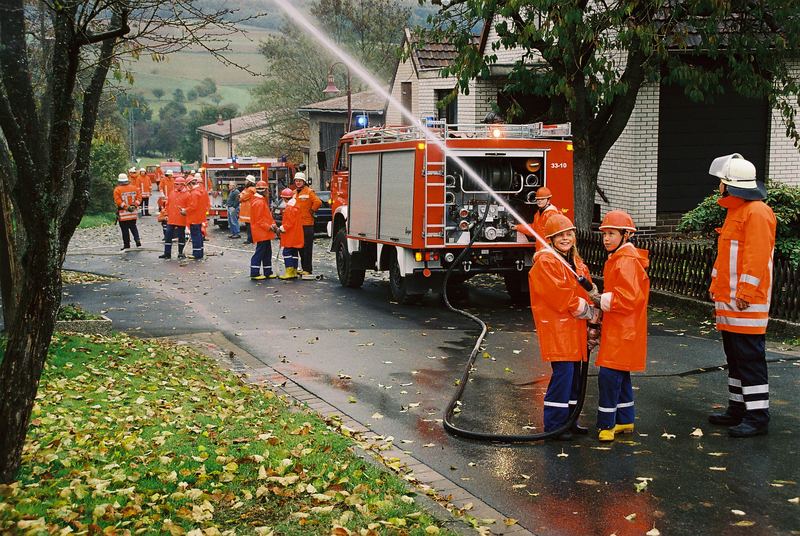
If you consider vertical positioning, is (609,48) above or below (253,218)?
above

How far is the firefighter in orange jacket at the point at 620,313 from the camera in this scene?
6.88 metres

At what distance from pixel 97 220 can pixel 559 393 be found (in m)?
37.3

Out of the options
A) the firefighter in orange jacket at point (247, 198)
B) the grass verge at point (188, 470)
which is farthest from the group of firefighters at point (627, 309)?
the firefighter in orange jacket at point (247, 198)

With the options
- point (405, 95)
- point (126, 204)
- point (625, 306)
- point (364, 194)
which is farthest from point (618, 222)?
point (405, 95)

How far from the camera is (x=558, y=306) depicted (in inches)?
273

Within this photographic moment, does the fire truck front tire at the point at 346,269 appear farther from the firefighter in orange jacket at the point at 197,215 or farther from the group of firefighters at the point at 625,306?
the group of firefighters at the point at 625,306

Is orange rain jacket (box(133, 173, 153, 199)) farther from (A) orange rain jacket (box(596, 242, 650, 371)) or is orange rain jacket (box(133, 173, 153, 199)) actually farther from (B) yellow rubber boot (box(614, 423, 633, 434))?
(A) orange rain jacket (box(596, 242, 650, 371))

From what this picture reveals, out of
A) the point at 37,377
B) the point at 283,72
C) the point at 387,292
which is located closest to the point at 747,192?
the point at 37,377

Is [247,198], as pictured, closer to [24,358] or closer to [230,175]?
[230,175]

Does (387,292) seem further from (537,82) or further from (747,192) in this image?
(747,192)

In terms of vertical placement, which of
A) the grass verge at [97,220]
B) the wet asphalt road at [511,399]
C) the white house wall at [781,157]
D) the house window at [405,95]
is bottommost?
the wet asphalt road at [511,399]

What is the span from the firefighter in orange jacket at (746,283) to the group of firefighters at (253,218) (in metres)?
11.6

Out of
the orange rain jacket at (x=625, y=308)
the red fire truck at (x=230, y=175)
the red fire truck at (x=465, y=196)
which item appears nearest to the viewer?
the orange rain jacket at (x=625, y=308)

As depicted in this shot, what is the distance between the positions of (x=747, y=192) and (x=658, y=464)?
2.11 meters
